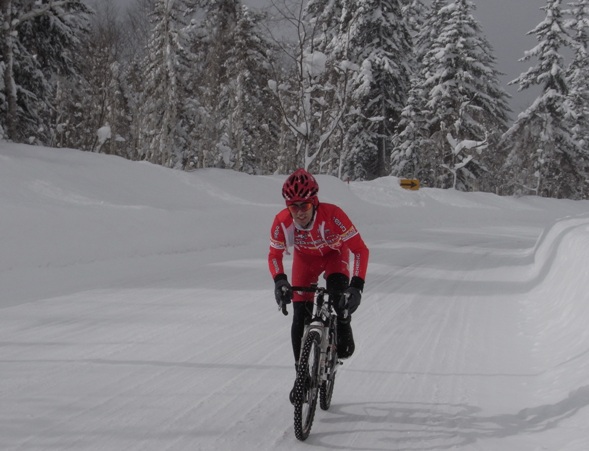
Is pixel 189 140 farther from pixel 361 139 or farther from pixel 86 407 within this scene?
pixel 86 407

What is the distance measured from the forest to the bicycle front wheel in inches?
787

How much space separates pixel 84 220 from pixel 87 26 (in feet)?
41.9

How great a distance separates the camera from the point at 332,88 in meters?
27.9

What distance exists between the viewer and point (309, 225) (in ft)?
15.4

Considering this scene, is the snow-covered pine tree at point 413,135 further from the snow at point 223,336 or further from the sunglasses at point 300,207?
the sunglasses at point 300,207

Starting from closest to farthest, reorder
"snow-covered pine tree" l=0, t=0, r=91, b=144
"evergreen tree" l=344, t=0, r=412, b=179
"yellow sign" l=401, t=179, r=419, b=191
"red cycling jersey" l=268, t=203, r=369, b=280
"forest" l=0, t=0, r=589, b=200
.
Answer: "red cycling jersey" l=268, t=203, r=369, b=280 < "snow-covered pine tree" l=0, t=0, r=91, b=144 < "forest" l=0, t=0, r=589, b=200 < "yellow sign" l=401, t=179, r=419, b=191 < "evergreen tree" l=344, t=0, r=412, b=179

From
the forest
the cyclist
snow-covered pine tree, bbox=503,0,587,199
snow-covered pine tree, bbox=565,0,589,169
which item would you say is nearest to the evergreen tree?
the forest

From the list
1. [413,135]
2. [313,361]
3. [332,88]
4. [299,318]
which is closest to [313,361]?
[313,361]

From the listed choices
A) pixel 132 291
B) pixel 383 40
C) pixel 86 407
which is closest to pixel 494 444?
pixel 86 407

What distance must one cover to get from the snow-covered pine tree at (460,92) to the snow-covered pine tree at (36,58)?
24.9 m

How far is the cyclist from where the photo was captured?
14.4ft

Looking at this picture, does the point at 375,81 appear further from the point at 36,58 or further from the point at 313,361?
the point at 313,361

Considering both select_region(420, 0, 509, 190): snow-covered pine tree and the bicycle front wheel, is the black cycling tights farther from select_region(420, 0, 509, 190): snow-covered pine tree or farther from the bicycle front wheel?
select_region(420, 0, 509, 190): snow-covered pine tree

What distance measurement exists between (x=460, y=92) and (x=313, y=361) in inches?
1485
